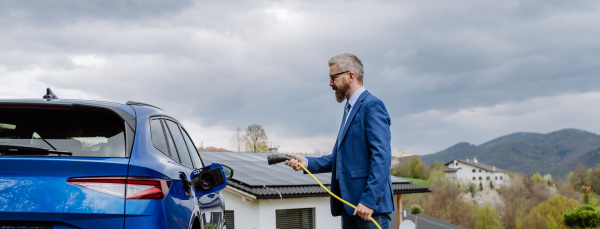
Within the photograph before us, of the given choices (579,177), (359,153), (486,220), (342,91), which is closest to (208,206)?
(359,153)

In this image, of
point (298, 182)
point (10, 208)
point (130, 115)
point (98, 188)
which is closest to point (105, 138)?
point (130, 115)

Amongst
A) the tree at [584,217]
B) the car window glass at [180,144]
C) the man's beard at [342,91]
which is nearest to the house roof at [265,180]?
the tree at [584,217]

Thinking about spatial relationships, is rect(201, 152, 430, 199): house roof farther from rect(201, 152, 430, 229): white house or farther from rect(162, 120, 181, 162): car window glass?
rect(162, 120, 181, 162): car window glass

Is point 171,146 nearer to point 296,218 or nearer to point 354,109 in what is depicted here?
point 354,109

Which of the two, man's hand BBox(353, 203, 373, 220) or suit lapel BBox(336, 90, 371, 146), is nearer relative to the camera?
man's hand BBox(353, 203, 373, 220)

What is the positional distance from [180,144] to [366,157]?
1.53 meters

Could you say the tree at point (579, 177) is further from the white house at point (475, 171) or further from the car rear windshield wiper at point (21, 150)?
the car rear windshield wiper at point (21, 150)

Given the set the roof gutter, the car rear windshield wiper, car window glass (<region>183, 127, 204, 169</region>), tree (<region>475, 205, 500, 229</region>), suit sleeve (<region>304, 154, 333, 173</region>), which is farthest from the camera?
tree (<region>475, 205, 500, 229</region>)

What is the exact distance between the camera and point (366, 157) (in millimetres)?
3311

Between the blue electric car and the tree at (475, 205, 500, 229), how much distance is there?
62518mm

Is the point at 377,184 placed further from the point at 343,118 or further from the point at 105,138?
the point at 105,138

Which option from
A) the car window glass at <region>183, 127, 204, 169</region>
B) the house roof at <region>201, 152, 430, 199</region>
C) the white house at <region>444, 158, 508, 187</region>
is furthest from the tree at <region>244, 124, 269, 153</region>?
the white house at <region>444, 158, 508, 187</region>

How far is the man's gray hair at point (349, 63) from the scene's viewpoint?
3.56m

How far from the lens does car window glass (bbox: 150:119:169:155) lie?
9.21 feet
